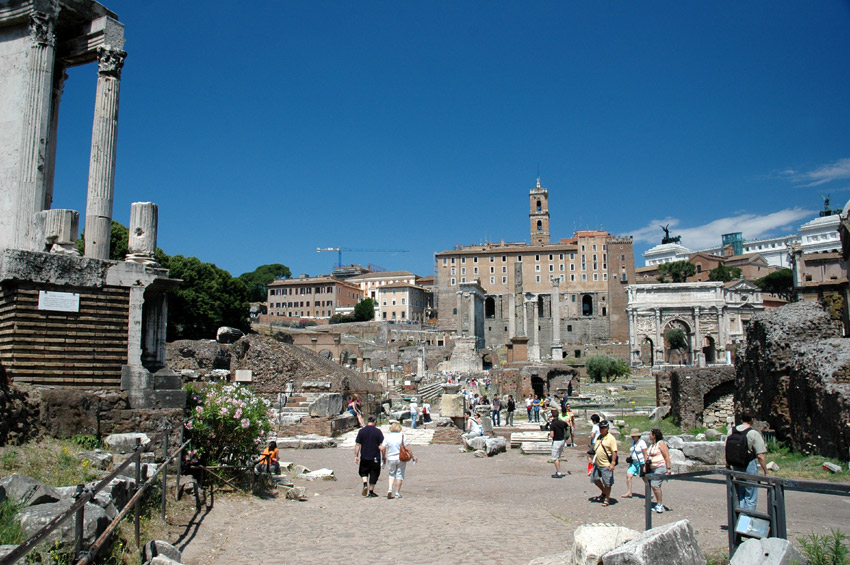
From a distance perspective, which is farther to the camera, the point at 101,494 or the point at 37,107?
the point at 37,107

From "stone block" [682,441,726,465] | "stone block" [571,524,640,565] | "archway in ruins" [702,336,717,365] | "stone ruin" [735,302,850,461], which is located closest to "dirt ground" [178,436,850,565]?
"stone block" [571,524,640,565]

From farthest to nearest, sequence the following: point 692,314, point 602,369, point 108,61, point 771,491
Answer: point 692,314, point 602,369, point 108,61, point 771,491

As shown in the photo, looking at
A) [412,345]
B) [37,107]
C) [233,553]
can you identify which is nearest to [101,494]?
[233,553]

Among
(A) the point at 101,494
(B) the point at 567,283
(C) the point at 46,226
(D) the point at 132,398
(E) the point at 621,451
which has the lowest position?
(E) the point at 621,451

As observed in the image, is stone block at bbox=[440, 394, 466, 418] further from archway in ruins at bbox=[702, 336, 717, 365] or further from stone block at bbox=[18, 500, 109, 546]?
archway in ruins at bbox=[702, 336, 717, 365]

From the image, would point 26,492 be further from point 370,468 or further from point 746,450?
point 746,450

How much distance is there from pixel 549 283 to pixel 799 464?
93.0m

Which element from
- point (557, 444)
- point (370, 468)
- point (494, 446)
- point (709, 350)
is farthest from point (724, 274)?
point (370, 468)

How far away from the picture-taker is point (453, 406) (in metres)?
22.2

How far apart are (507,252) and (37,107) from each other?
98476 millimetres

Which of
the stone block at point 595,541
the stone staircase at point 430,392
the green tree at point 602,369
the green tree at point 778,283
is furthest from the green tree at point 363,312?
the stone block at point 595,541

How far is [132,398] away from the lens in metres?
8.66

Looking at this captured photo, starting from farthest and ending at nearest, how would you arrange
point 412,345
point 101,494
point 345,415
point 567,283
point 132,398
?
point 567,283
point 412,345
point 345,415
point 132,398
point 101,494

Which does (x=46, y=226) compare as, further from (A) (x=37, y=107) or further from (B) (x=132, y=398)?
(B) (x=132, y=398)
